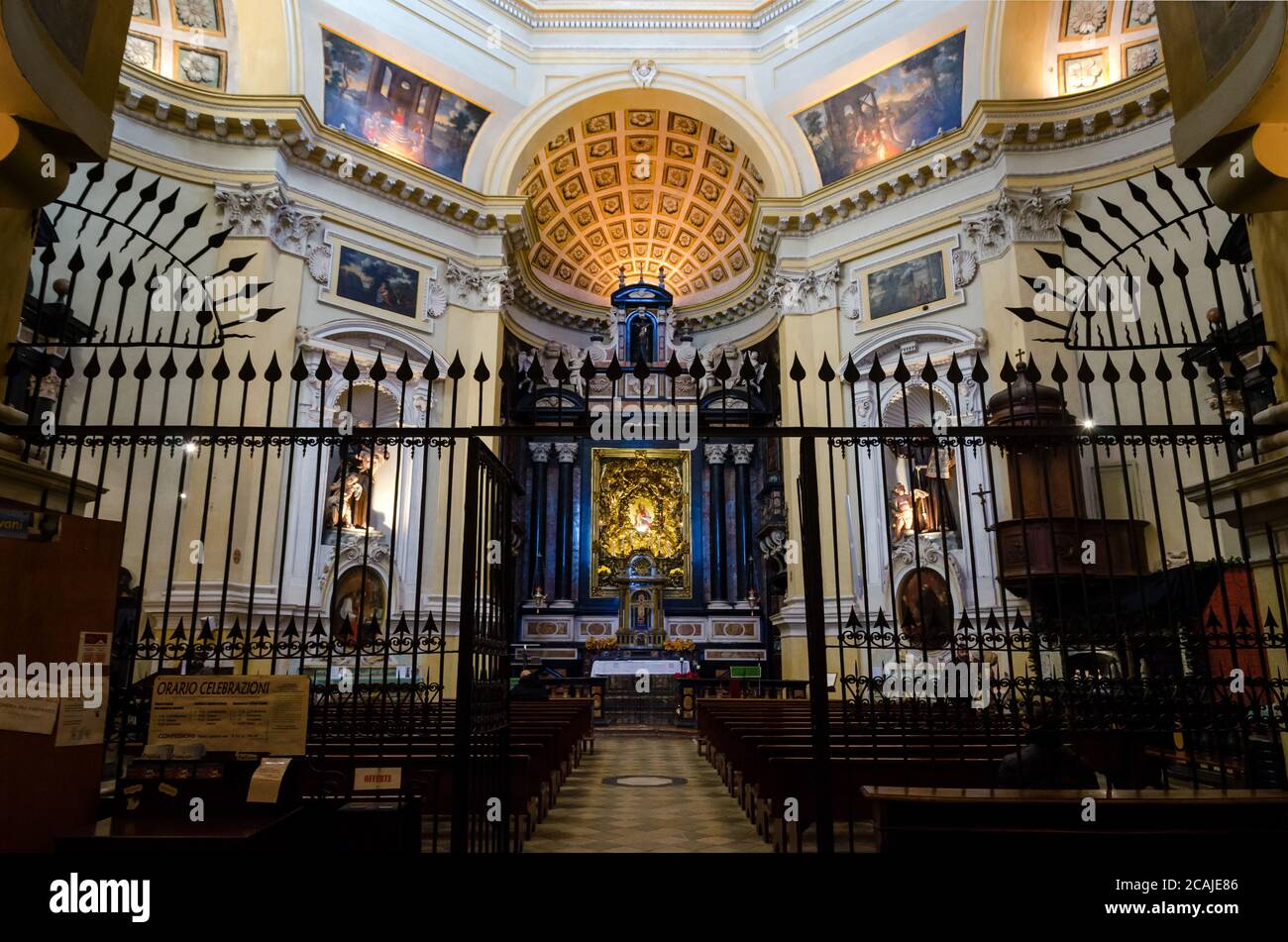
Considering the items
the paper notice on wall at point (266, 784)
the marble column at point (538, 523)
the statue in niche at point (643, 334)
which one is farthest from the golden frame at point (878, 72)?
the paper notice on wall at point (266, 784)

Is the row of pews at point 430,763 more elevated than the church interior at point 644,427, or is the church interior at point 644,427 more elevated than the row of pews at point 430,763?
the church interior at point 644,427

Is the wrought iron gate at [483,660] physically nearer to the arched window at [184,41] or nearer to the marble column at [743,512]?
the arched window at [184,41]

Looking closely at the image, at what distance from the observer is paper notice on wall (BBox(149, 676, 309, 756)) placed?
3.74 m

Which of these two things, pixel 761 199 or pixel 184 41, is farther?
pixel 761 199

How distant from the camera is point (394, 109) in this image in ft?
52.3

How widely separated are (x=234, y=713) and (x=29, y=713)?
31.6 inches

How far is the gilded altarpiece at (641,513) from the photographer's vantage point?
850 inches

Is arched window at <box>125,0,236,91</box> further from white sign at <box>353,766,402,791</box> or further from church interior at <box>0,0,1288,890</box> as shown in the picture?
white sign at <box>353,766,402,791</box>

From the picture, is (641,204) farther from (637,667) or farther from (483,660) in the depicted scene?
(483,660)

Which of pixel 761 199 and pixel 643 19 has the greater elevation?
pixel 643 19

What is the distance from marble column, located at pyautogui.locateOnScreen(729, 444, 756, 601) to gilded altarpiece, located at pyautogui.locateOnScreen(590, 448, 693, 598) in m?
1.35

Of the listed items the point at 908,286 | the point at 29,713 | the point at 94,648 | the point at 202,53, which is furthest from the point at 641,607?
the point at 29,713

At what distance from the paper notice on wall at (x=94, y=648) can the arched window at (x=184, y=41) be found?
13115mm
